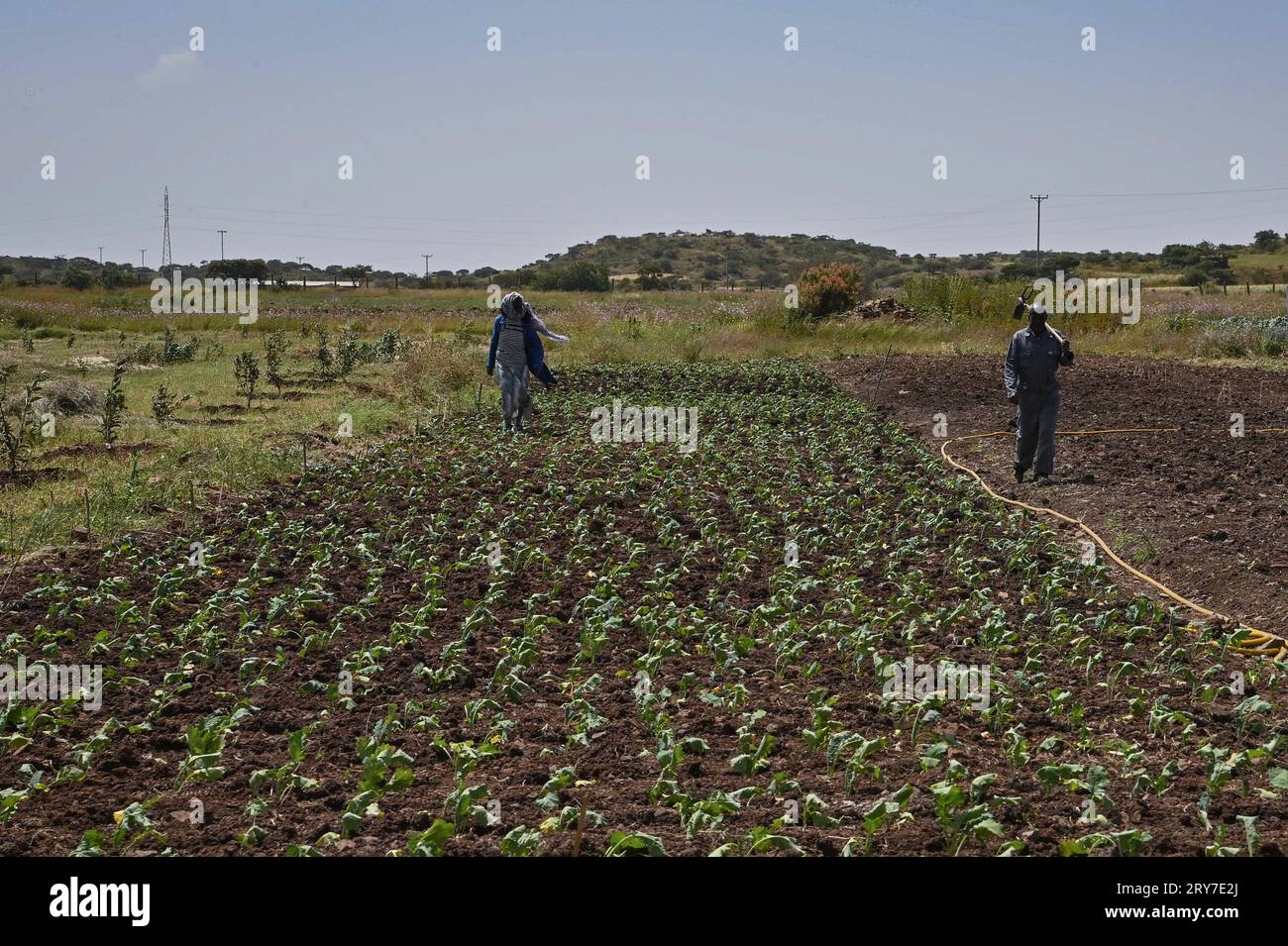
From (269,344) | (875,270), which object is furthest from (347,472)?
(875,270)

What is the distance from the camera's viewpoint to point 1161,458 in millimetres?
13211

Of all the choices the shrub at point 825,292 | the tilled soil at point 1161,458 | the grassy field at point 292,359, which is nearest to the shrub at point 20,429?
the grassy field at point 292,359

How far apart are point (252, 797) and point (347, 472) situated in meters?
8.03

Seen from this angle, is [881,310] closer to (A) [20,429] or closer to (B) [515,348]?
(B) [515,348]

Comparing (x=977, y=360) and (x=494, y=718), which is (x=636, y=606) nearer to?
(x=494, y=718)

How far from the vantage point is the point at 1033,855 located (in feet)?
14.2

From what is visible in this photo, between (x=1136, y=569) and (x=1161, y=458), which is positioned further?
(x=1161, y=458)

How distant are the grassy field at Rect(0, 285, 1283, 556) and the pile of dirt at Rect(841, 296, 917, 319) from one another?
0.59 m

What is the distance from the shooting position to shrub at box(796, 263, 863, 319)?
3456 centimetres

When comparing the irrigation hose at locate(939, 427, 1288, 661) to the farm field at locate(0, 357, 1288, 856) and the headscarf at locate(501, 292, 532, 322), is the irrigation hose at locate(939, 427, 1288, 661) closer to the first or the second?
the farm field at locate(0, 357, 1288, 856)

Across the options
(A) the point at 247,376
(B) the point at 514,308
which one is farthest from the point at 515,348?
(A) the point at 247,376

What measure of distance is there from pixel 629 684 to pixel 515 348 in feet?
29.8

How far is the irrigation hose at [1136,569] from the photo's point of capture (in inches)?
273

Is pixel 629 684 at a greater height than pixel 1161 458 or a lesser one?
lesser
